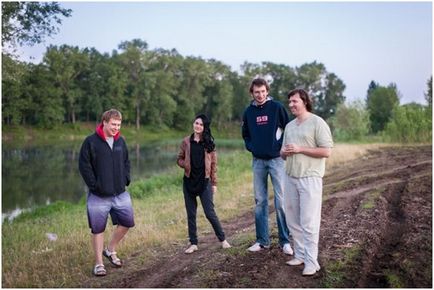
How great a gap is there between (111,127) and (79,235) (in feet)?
11.1

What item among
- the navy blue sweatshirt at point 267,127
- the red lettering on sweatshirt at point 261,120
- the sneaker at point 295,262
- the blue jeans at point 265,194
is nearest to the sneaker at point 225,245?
the blue jeans at point 265,194

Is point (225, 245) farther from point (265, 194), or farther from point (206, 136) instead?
point (206, 136)

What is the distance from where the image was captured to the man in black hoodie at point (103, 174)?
5.36m

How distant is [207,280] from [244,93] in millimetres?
73616

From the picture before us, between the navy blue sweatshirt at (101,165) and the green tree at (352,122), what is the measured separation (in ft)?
123

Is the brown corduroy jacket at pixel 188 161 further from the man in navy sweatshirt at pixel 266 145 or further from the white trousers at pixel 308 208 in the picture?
the white trousers at pixel 308 208

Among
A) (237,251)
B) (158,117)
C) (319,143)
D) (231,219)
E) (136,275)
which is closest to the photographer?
(319,143)

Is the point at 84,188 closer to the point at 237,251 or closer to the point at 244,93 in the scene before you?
the point at 237,251

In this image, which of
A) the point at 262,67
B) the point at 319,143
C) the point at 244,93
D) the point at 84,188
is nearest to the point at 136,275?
the point at 319,143

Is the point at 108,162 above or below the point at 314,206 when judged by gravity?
above

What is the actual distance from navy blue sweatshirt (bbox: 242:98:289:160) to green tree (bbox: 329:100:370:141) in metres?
36.8

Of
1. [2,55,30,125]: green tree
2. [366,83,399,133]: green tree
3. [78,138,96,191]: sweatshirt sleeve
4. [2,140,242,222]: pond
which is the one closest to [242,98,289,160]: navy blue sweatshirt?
[78,138,96,191]: sweatshirt sleeve

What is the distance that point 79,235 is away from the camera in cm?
802

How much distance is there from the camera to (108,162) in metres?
5.46
